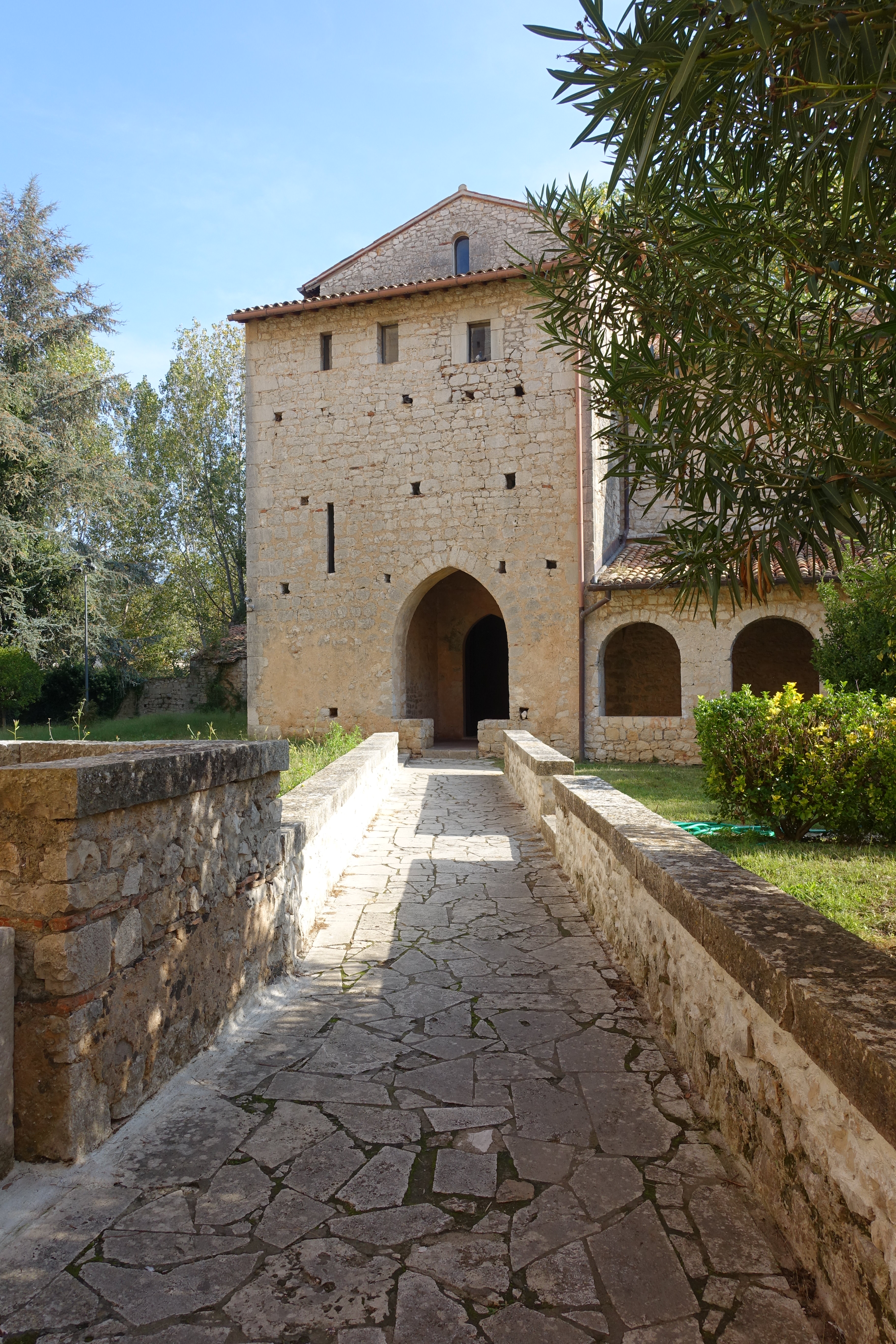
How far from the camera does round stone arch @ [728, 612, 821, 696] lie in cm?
1697

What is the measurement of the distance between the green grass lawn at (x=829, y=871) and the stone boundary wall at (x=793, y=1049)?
65cm

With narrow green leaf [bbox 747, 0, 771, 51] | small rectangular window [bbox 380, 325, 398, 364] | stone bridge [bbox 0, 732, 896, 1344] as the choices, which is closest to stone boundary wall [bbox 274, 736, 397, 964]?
stone bridge [bbox 0, 732, 896, 1344]

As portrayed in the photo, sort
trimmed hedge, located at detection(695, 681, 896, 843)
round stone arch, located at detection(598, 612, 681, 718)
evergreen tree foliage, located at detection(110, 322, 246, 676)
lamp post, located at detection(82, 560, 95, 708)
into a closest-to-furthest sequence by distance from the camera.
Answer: trimmed hedge, located at detection(695, 681, 896, 843) → round stone arch, located at detection(598, 612, 681, 718) → lamp post, located at detection(82, 560, 95, 708) → evergreen tree foliage, located at detection(110, 322, 246, 676)

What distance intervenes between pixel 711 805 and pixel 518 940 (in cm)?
455

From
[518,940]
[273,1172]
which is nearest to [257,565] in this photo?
[518,940]

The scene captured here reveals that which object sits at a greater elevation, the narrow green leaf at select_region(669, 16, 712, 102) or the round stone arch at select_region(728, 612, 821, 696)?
the narrow green leaf at select_region(669, 16, 712, 102)

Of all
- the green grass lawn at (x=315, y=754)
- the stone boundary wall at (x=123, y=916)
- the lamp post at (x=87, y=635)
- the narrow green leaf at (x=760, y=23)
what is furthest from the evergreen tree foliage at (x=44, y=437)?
the narrow green leaf at (x=760, y=23)

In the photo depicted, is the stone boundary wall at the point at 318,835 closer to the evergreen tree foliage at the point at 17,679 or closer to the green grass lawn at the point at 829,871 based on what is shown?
the green grass lawn at the point at 829,871

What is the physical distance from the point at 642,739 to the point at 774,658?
4.91 meters

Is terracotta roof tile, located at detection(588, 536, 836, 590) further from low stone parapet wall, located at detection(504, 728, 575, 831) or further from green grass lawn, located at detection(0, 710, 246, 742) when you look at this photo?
green grass lawn, located at detection(0, 710, 246, 742)

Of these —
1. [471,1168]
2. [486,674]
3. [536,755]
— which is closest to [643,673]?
[486,674]

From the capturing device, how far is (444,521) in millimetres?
15570

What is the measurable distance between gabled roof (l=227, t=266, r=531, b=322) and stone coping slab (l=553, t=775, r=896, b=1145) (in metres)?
14.0

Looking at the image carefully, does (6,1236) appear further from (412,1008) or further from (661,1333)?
(412,1008)
